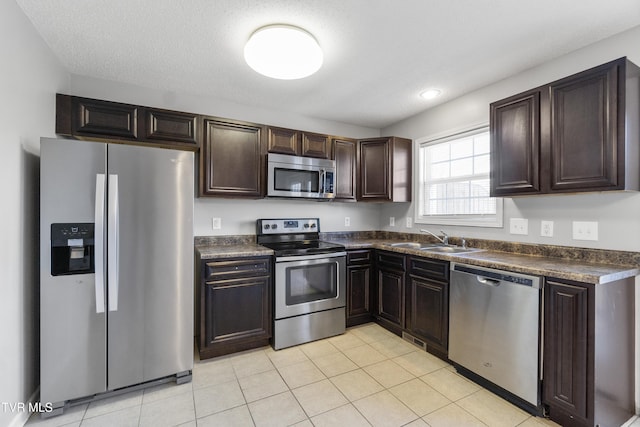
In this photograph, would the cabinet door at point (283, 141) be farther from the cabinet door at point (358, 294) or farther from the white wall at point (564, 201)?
the white wall at point (564, 201)

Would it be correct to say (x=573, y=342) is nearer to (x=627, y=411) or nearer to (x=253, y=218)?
(x=627, y=411)

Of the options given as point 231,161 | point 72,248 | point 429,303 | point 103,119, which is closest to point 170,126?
point 103,119

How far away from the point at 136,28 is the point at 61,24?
454 mm

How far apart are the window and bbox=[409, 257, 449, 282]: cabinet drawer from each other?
2.31 ft

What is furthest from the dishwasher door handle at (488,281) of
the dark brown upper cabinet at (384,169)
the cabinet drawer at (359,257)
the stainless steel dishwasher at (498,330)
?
the dark brown upper cabinet at (384,169)

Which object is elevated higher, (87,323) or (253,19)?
(253,19)

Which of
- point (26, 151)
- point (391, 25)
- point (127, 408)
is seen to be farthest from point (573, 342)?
point (26, 151)

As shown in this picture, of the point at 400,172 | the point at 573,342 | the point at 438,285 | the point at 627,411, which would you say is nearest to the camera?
the point at 573,342

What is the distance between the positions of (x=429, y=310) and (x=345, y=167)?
1.82 meters

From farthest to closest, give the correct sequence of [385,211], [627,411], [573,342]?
[385,211] → [627,411] → [573,342]

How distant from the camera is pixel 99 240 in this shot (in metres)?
1.82

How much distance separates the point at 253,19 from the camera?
1.73 meters

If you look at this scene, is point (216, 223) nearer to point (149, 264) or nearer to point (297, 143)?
point (149, 264)

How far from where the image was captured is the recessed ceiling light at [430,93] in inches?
109
